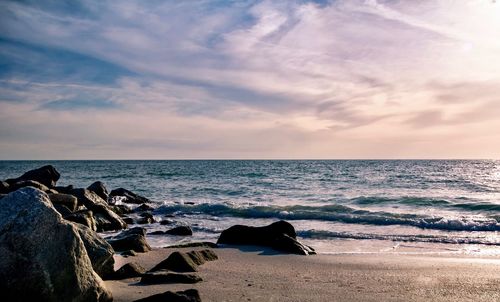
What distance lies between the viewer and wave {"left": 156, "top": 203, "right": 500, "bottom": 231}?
16703 millimetres

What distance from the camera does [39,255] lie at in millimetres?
4887

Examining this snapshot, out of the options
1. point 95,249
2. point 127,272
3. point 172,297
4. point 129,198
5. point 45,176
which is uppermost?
point 45,176

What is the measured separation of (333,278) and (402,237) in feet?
24.0

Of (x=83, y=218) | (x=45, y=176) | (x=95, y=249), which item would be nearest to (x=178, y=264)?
(x=95, y=249)

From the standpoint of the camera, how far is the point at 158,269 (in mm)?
7340

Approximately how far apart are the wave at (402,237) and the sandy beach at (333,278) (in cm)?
302

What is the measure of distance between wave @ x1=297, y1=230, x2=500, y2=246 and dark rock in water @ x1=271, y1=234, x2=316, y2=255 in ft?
11.8

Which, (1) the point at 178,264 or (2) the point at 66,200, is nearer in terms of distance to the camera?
(1) the point at 178,264

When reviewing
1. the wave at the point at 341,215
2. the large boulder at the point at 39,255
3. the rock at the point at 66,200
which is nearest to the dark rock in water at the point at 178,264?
the large boulder at the point at 39,255

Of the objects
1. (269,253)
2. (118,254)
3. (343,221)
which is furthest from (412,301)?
(343,221)

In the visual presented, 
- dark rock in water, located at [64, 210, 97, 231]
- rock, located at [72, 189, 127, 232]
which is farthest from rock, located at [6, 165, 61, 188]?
dark rock in water, located at [64, 210, 97, 231]

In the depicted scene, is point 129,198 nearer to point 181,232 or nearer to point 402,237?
point 181,232

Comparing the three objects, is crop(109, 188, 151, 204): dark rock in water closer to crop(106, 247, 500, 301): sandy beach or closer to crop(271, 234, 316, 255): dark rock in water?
crop(106, 247, 500, 301): sandy beach

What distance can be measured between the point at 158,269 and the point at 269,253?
3.62m
